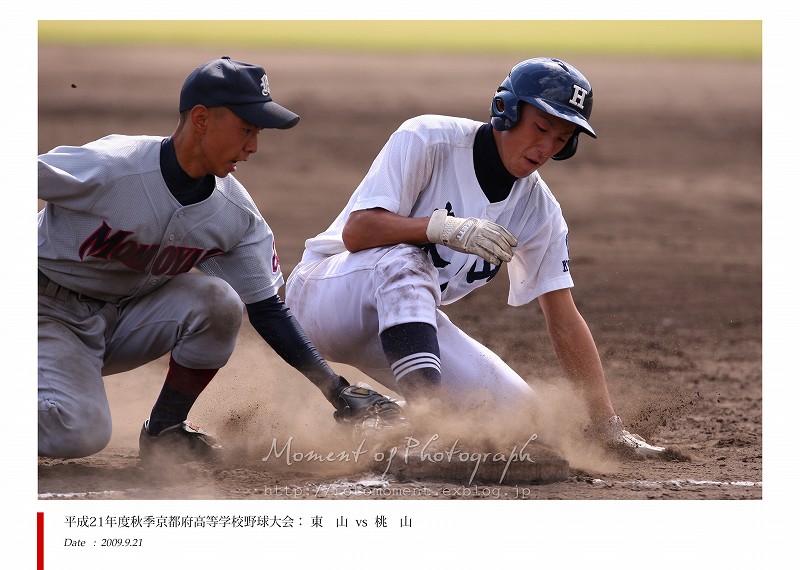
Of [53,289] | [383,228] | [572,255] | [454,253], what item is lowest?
[572,255]

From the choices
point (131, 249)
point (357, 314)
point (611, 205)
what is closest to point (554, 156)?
point (357, 314)

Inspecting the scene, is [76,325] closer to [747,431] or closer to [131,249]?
[131,249]

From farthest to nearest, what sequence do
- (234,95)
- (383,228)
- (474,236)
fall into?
(383,228), (474,236), (234,95)

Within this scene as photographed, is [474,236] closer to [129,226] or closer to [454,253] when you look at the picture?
[454,253]

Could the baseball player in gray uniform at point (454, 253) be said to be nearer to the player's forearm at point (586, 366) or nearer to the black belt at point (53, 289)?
the player's forearm at point (586, 366)

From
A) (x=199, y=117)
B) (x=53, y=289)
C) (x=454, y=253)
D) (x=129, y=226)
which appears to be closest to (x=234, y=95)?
(x=199, y=117)

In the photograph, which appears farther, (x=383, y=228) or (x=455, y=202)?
(x=455, y=202)

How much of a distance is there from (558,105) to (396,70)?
15787 millimetres

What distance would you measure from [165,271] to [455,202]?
1.13 metres

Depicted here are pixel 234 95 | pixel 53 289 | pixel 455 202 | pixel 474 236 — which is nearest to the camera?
pixel 234 95

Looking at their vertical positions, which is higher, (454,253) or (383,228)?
(383,228)

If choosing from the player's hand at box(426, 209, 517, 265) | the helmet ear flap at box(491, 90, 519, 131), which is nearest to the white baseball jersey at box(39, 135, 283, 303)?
the player's hand at box(426, 209, 517, 265)

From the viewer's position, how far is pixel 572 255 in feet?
29.4

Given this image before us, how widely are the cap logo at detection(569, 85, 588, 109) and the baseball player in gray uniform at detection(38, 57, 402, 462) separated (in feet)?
3.46
